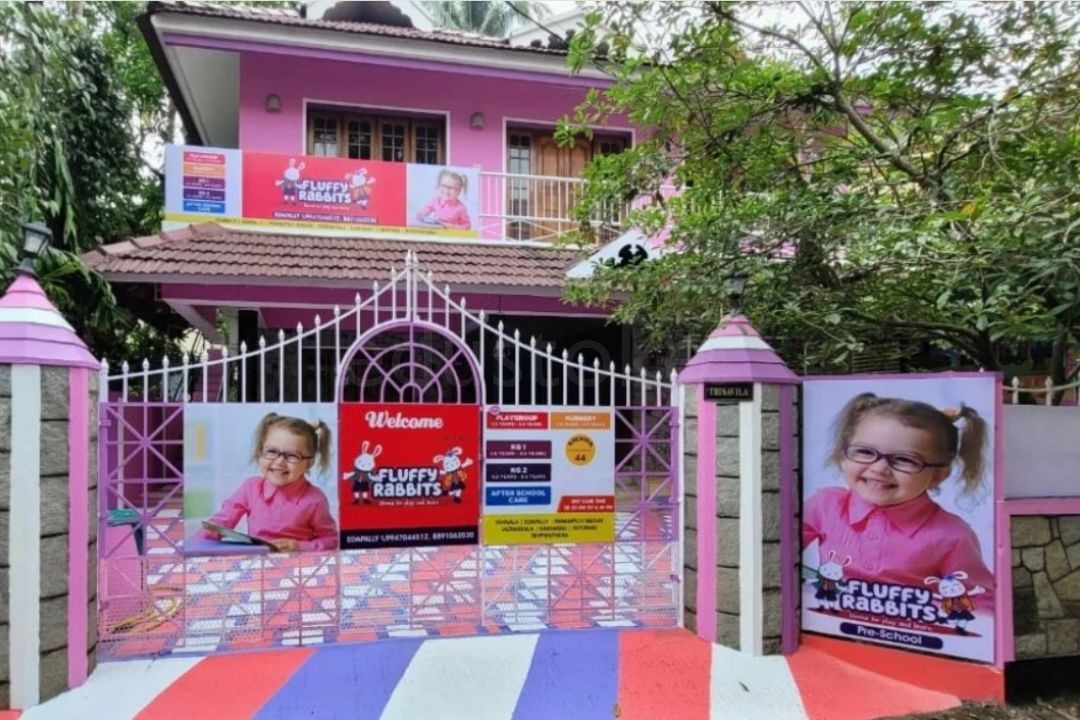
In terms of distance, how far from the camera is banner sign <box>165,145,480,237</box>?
8.78 m

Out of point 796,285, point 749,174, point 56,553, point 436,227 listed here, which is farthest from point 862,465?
point 436,227

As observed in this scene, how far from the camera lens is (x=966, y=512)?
439 cm

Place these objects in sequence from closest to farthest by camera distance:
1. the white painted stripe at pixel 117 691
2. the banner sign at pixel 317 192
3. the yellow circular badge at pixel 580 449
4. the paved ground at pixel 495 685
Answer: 1. the white painted stripe at pixel 117 691
2. the paved ground at pixel 495 685
3. the yellow circular badge at pixel 580 449
4. the banner sign at pixel 317 192

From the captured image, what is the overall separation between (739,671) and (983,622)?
1.42 m

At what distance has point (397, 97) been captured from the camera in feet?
34.3

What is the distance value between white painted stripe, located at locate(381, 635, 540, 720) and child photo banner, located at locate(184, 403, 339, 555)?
973 millimetres

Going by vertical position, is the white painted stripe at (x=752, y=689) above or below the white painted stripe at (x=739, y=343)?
below

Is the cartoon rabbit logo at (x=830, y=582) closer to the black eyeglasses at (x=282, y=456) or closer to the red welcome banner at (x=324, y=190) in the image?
the black eyeglasses at (x=282, y=456)

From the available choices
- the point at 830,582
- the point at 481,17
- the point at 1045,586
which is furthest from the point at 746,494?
the point at 481,17

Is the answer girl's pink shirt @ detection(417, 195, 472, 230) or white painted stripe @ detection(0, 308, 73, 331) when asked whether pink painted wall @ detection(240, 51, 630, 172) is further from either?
white painted stripe @ detection(0, 308, 73, 331)

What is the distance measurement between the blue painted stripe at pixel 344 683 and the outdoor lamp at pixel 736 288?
2.98 m

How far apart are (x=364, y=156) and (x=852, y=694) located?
8962 mm

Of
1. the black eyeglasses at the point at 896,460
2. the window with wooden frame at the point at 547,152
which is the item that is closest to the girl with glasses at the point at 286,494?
the black eyeglasses at the point at 896,460

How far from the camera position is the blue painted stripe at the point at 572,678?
400 cm
